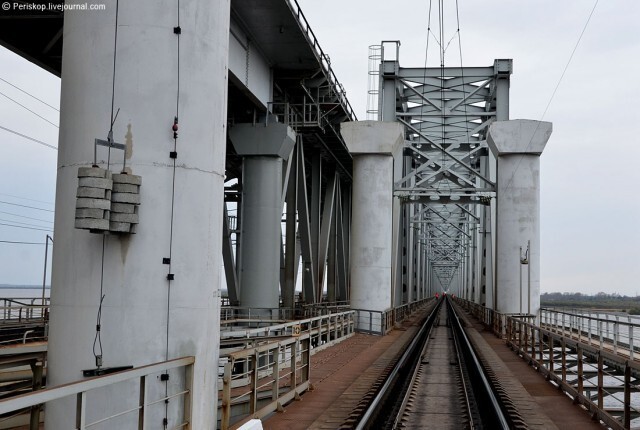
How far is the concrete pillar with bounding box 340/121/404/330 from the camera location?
32812mm

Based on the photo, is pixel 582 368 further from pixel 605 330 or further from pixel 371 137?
pixel 371 137

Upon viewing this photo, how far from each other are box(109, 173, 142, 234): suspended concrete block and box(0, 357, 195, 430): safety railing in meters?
1.57

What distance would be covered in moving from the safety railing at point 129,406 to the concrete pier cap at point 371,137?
2535 cm

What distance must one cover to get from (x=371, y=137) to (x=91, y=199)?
85.5ft

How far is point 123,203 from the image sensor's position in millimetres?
7914

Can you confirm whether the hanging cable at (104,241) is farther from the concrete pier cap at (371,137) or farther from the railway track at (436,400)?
the concrete pier cap at (371,137)

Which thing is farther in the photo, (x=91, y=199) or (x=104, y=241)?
(x=104, y=241)

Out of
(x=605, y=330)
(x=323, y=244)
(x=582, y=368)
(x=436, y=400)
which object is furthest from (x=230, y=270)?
(x=582, y=368)

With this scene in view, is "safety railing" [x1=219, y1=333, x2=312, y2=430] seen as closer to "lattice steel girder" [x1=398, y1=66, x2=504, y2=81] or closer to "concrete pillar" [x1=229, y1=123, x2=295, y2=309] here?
"concrete pillar" [x1=229, y1=123, x2=295, y2=309]

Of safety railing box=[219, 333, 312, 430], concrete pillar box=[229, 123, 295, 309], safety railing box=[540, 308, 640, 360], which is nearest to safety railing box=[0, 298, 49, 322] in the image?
concrete pillar box=[229, 123, 295, 309]

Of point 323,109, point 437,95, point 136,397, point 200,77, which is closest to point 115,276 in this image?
point 136,397

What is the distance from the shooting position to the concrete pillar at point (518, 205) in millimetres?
31297

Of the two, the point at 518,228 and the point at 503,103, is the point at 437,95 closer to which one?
the point at 503,103

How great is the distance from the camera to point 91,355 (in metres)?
7.98
